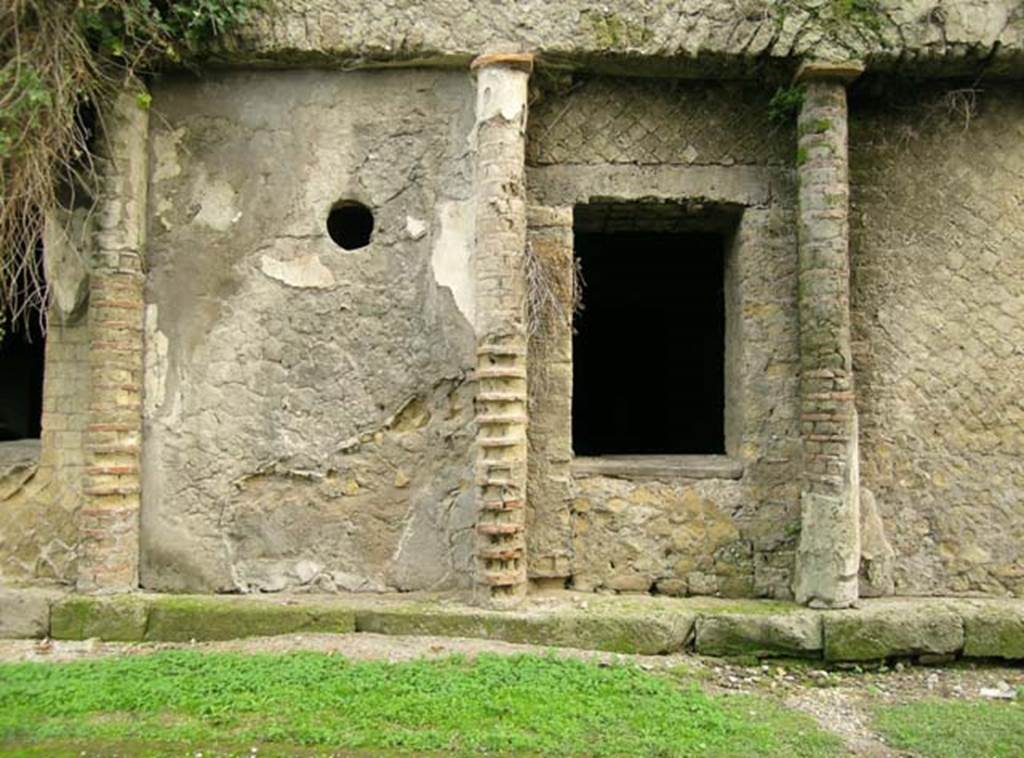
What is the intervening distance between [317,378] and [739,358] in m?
2.33

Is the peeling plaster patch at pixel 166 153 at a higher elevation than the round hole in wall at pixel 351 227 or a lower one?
higher

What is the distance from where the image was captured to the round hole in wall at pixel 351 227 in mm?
4766

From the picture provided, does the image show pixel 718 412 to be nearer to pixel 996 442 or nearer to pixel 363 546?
pixel 996 442

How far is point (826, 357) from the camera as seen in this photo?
14.1 feet

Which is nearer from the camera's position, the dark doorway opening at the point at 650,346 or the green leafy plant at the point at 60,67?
the green leafy plant at the point at 60,67

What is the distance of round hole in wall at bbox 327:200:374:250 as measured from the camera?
4.77 m

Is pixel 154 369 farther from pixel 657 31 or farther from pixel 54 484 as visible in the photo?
pixel 657 31

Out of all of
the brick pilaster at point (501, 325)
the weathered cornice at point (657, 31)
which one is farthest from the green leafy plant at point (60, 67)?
the brick pilaster at point (501, 325)

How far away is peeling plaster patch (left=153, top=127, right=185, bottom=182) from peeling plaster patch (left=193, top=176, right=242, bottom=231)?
20 cm

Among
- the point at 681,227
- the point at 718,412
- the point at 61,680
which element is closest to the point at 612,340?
the point at 718,412

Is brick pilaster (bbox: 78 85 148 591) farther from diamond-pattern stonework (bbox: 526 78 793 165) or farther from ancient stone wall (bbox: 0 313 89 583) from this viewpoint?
diamond-pattern stonework (bbox: 526 78 793 165)

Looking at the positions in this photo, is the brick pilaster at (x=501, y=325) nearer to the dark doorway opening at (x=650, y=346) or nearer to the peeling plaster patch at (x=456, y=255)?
the peeling plaster patch at (x=456, y=255)

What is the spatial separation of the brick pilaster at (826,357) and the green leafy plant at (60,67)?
303 cm

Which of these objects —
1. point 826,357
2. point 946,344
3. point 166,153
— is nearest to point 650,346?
point 946,344
